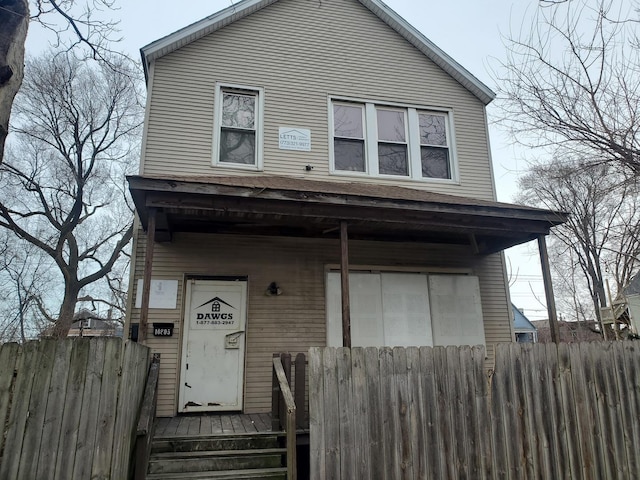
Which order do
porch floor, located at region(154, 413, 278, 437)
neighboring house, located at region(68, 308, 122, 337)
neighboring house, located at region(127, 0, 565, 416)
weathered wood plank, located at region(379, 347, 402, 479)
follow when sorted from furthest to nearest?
neighboring house, located at region(68, 308, 122, 337)
neighboring house, located at region(127, 0, 565, 416)
porch floor, located at region(154, 413, 278, 437)
weathered wood plank, located at region(379, 347, 402, 479)

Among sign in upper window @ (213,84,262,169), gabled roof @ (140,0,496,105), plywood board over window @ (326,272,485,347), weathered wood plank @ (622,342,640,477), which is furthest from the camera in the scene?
gabled roof @ (140,0,496,105)

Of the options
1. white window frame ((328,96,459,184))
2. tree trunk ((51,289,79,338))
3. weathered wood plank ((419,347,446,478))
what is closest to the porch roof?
white window frame ((328,96,459,184))

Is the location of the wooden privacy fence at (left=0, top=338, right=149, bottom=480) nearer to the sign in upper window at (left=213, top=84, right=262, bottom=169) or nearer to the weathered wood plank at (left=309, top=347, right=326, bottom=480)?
the weathered wood plank at (left=309, top=347, right=326, bottom=480)

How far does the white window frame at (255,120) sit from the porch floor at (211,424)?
4080mm

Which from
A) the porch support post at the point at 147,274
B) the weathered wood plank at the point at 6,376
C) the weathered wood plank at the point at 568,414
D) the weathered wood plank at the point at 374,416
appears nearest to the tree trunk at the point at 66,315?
the porch support post at the point at 147,274

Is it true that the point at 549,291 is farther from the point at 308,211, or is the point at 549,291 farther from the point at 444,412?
the point at 308,211

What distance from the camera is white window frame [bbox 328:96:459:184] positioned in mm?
8422

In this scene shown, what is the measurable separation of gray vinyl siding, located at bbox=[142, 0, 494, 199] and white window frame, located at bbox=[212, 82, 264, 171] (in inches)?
3.5

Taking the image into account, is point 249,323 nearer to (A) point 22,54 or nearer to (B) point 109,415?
(B) point 109,415

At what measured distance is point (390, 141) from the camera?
344 inches

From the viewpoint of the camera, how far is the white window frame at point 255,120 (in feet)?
25.5

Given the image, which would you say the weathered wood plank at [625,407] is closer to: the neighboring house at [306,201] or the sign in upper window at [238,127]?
the neighboring house at [306,201]

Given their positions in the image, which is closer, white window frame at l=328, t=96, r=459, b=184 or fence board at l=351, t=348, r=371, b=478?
fence board at l=351, t=348, r=371, b=478

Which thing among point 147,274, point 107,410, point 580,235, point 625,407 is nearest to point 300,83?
point 147,274
